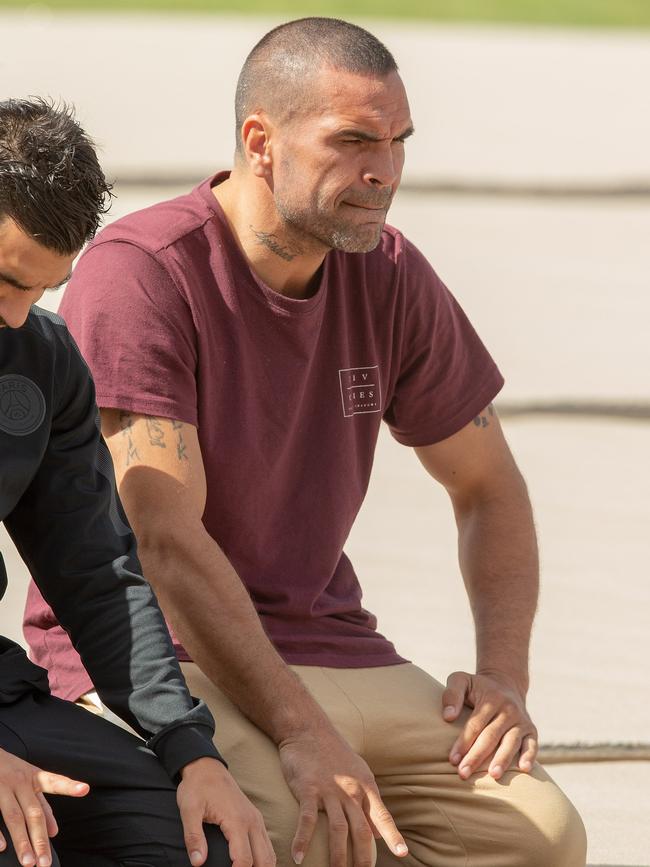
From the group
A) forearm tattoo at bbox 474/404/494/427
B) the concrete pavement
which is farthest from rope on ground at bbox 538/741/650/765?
the concrete pavement

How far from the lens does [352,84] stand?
2469 mm

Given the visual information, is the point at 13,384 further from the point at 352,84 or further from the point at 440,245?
the point at 440,245

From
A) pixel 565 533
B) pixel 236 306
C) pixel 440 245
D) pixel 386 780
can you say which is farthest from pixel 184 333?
pixel 440 245

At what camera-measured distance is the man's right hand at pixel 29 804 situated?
1.80 m

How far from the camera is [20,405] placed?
6.75ft

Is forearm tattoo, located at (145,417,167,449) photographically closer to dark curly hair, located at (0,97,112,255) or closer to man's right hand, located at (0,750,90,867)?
dark curly hair, located at (0,97,112,255)

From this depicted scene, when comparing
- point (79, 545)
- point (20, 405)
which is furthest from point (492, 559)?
point (20, 405)

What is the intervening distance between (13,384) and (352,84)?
778 mm

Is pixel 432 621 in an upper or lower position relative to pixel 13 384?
lower

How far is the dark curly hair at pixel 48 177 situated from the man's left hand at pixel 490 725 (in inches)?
39.5

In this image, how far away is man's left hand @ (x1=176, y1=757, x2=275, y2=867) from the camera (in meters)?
1.94

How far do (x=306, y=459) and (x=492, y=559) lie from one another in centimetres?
40

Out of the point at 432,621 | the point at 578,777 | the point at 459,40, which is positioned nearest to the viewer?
the point at 578,777

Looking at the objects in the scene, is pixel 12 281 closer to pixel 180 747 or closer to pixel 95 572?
pixel 95 572
